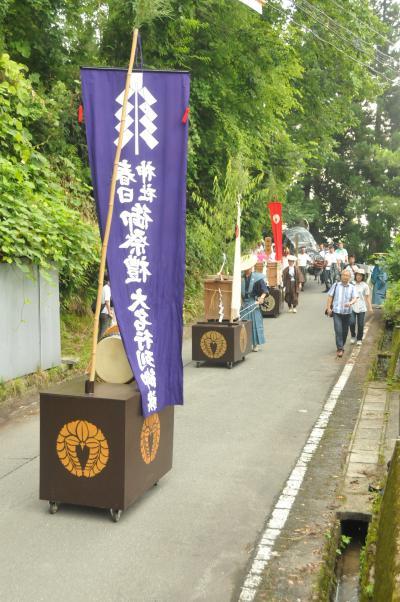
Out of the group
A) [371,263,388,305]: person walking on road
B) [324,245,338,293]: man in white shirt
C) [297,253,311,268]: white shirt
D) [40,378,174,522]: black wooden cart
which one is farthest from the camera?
[297,253,311,268]: white shirt

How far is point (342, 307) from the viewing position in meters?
14.8

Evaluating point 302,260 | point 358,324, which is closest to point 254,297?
point 358,324

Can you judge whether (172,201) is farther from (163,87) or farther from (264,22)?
(264,22)

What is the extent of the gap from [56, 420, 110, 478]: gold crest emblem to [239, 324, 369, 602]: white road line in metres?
1.43

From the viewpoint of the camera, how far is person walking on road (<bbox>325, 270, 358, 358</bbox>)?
14.8 meters

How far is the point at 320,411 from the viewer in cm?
1005

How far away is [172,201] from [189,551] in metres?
2.83

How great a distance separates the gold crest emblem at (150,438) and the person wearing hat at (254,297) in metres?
8.76

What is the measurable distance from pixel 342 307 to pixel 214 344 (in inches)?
120

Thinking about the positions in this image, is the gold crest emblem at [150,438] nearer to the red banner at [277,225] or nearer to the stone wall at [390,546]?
the stone wall at [390,546]

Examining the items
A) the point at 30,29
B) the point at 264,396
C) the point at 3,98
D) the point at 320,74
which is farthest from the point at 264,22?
the point at 264,396

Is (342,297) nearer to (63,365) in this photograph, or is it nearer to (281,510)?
(63,365)

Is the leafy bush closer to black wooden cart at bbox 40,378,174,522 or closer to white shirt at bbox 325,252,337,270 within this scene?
white shirt at bbox 325,252,337,270

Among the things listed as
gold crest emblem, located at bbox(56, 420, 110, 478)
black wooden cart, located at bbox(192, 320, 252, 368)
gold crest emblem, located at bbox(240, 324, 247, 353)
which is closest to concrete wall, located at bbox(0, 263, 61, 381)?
black wooden cart, located at bbox(192, 320, 252, 368)
